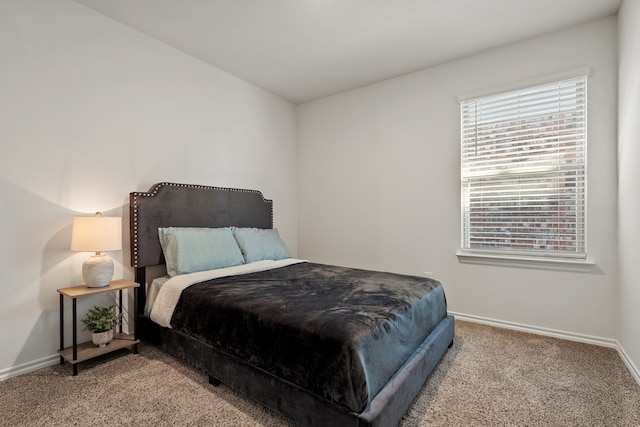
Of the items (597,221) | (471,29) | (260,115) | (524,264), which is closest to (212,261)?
(260,115)

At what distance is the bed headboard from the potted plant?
45 cm

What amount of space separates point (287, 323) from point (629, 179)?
2652 millimetres

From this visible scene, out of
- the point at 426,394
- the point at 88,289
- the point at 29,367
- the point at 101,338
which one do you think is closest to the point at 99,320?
the point at 101,338

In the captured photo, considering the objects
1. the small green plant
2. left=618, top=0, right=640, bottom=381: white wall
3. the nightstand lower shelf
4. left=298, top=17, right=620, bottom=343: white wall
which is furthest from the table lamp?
left=618, top=0, right=640, bottom=381: white wall

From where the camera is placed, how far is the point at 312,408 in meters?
1.47

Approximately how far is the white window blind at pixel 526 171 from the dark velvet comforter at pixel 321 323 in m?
1.17

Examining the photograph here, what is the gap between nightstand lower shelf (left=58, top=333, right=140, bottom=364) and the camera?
2.19 m

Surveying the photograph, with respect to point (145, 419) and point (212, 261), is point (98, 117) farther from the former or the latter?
point (145, 419)

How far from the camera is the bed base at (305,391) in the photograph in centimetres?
140

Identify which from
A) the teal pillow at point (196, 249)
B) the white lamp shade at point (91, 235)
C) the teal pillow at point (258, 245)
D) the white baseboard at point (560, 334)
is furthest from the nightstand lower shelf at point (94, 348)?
the white baseboard at point (560, 334)

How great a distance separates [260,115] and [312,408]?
3552 mm

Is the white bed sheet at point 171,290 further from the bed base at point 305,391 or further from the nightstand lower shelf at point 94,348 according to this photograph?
the nightstand lower shelf at point 94,348

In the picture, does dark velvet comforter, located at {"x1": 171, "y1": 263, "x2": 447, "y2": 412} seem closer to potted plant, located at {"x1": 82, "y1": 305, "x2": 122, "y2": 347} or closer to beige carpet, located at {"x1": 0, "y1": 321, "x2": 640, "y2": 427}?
beige carpet, located at {"x1": 0, "y1": 321, "x2": 640, "y2": 427}

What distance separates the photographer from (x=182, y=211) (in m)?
3.07
